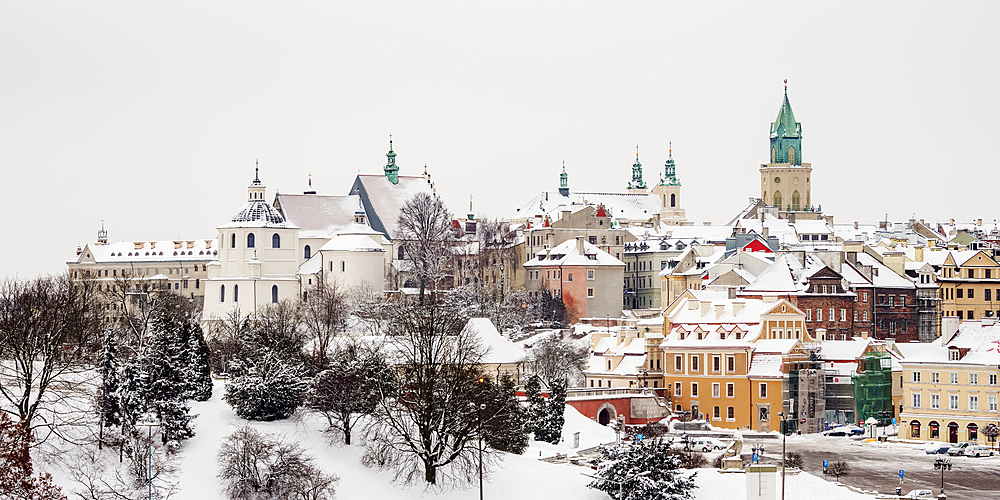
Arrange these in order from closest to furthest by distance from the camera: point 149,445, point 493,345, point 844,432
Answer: point 149,445
point 493,345
point 844,432

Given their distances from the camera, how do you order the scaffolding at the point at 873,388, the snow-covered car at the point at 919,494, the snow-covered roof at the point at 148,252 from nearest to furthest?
the snow-covered car at the point at 919,494
the scaffolding at the point at 873,388
the snow-covered roof at the point at 148,252

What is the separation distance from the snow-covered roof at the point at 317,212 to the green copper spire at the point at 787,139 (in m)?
68.4

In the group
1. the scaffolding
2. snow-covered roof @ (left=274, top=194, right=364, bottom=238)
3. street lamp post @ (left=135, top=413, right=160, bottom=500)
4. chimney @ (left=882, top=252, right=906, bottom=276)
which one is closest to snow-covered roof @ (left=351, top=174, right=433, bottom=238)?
snow-covered roof @ (left=274, top=194, right=364, bottom=238)

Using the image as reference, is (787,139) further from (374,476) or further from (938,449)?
(374,476)

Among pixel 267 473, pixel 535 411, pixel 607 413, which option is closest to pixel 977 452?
pixel 607 413

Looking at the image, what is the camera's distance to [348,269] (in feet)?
387

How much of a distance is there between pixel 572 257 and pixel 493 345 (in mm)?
41370

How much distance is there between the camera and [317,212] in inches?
5153

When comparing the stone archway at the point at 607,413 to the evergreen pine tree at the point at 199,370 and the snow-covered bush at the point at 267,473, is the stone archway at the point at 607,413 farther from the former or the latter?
the snow-covered bush at the point at 267,473

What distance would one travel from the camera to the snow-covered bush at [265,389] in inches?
2403

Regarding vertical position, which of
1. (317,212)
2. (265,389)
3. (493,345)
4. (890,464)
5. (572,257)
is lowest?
(890,464)

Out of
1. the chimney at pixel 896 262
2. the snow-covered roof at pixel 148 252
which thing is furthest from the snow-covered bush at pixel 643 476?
the snow-covered roof at pixel 148 252

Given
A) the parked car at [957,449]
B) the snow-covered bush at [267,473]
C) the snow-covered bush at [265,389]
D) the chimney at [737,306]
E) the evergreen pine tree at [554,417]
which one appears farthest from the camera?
the chimney at [737,306]

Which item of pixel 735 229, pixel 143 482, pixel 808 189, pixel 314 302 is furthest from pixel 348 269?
pixel 808 189
